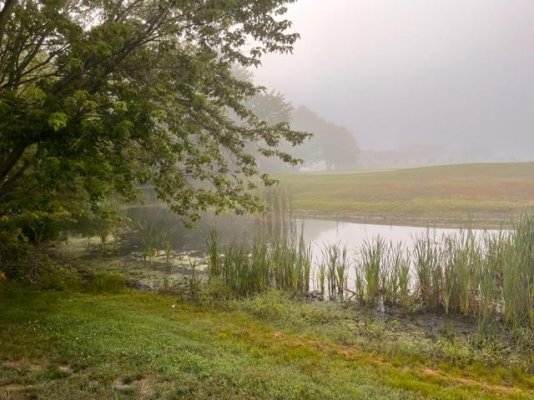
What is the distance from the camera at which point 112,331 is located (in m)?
6.93

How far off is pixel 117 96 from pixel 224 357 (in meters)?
4.39

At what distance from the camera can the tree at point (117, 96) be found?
522 centimetres

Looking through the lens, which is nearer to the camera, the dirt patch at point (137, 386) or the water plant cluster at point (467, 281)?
the dirt patch at point (137, 386)

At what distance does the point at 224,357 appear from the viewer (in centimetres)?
612

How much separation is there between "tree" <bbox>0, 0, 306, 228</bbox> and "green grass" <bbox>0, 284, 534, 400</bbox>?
2072mm

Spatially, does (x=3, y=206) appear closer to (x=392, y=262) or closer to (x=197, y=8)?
(x=197, y=8)

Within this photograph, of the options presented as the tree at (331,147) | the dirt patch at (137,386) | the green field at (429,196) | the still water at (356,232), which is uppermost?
the tree at (331,147)

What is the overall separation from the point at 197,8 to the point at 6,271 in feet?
24.7

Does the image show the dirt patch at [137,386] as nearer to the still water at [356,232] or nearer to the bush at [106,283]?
the bush at [106,283]

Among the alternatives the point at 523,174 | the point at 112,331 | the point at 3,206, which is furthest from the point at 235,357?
the point at 523,174

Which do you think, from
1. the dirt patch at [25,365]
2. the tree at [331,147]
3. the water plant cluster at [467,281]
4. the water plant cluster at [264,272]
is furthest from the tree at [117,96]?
the tree at [331,147]

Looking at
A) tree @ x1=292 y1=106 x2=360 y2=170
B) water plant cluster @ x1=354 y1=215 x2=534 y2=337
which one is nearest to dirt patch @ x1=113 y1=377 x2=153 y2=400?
water plant cluster @ x1=354 y1=215 x2=534 y2=337

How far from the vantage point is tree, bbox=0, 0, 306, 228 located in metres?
5.22

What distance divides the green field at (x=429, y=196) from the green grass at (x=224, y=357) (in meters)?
16.2
